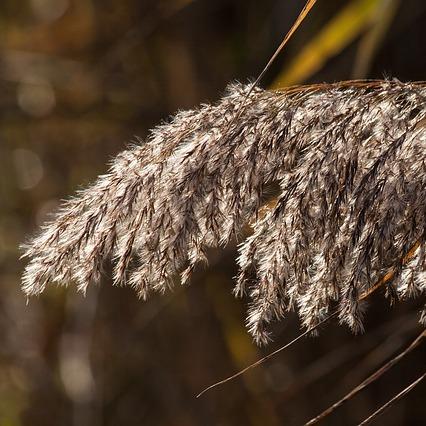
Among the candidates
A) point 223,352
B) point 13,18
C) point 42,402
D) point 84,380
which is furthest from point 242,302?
point 13,18

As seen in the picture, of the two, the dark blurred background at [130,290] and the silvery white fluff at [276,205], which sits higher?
the dark blurred background at [130,290]

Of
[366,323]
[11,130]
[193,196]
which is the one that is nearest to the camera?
[193,196]

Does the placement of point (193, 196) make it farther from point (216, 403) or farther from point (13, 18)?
point (13, 18)

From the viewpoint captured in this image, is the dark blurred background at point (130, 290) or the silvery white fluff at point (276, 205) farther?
the dark blurred background at point (130, 290)

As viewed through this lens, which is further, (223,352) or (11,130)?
(11,130)

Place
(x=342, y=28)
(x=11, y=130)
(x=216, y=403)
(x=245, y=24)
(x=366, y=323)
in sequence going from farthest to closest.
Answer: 1. (x=11, y=130)
2. (x=245, y=24)
3. (x=216, y=403)
4. (x=366, y=323)
5. (x=342, y=28)

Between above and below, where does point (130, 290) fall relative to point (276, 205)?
above
